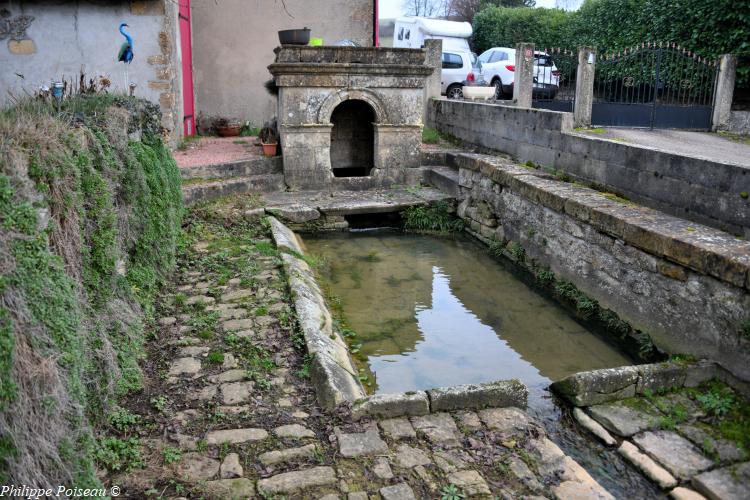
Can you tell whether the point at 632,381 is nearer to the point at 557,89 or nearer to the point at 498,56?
the point at 557,89

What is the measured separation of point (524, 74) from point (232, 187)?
22.8 feet

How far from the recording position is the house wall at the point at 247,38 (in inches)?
590

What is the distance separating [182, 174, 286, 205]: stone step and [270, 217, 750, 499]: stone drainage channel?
484 cm

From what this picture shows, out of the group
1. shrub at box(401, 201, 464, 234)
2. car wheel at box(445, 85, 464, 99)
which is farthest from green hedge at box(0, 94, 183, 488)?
car wheel at box(445, 85, 464, 99)

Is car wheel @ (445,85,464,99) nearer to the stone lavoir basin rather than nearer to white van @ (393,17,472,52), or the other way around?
white van @ (393,17,472,52)

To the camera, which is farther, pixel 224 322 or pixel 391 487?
pixel 224 322

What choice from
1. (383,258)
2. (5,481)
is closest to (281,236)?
(383,258)

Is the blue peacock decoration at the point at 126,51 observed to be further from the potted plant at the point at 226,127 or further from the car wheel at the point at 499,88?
the car wheel at the point at 499,88

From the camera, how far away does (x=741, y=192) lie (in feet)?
20.0

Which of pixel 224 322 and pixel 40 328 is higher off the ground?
pixel 40 328

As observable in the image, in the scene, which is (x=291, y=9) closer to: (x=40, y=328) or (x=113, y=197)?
(x=113, y=197)

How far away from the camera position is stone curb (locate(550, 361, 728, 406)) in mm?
5020

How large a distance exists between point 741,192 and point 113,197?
5.82 meters

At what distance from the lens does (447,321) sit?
7082 mm
